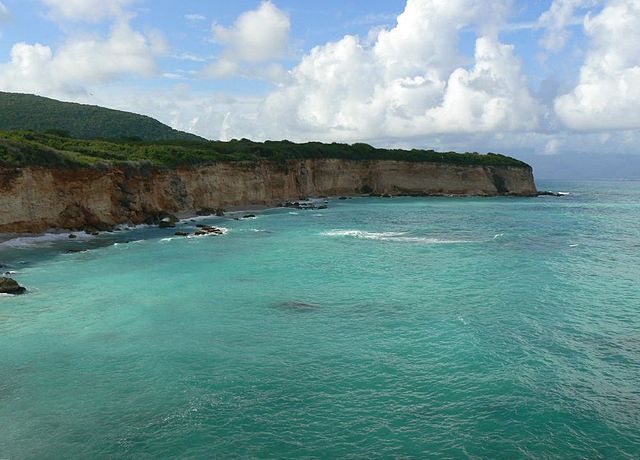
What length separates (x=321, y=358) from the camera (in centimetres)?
1725

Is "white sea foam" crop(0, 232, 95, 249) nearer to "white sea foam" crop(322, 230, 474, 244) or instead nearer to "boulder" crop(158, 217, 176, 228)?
"boulder" crop(158, 217, 176, 228)

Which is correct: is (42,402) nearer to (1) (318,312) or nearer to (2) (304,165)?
(1) (318,312)

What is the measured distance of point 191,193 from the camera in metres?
70.7

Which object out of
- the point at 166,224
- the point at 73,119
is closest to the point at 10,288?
the point at 166,224

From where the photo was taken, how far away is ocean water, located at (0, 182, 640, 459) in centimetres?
1238

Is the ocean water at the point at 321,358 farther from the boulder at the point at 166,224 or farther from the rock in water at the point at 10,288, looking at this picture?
the boulder at the point at 166,224

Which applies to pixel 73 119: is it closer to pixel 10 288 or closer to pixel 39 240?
pixel 39 240

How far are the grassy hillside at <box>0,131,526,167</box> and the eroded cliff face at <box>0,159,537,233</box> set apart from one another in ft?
3.78

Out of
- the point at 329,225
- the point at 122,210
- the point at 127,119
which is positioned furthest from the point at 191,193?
the point at 127,119

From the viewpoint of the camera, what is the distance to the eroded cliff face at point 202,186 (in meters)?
43.7

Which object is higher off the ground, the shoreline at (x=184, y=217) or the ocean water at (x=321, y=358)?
the shoreline at (x=184, y=217)

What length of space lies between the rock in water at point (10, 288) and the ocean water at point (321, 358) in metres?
0.92

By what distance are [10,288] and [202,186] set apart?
4851cm

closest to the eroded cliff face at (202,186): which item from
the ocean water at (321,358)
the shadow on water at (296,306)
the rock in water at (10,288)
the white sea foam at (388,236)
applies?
the ocean water at (321,358)
